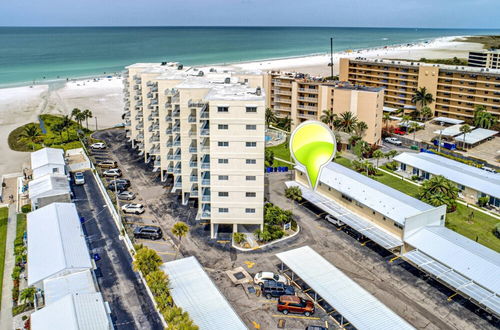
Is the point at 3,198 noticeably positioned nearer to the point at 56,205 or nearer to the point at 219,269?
the point at 56,205

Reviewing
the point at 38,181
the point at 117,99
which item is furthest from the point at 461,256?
the point at 117,99

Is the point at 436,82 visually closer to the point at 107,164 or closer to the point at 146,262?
the point at 107,164

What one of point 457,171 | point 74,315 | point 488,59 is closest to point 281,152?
point 457,171

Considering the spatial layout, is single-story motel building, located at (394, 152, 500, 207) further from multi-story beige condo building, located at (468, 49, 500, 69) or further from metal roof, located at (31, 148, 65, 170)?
multi-story beige condo building, located at (468, 49, 500, 69)

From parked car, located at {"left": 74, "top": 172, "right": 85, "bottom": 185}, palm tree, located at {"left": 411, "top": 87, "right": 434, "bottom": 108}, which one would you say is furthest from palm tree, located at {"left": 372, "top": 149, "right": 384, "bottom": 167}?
parked car, located at {"left": 74, "top": 172, "right": 85, "bottom": 185}

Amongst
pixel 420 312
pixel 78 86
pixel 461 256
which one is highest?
pixel 78 86
